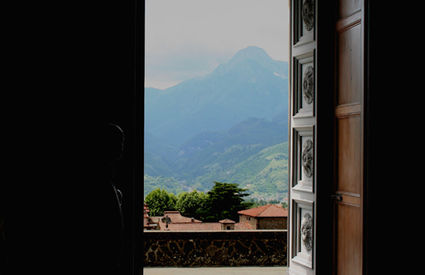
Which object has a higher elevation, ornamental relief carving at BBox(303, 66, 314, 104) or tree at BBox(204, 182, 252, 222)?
ornamental relief carving at BBox(303, 66, 314, 104)

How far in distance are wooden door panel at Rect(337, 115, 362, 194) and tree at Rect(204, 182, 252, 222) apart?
10.5 feet

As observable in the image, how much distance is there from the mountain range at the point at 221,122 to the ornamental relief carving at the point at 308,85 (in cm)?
761

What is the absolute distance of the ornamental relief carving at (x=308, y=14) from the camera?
3.07m

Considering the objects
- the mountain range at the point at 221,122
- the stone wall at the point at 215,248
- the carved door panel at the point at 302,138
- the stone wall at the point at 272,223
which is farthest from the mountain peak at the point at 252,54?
the carved door panel at the point at 302,138

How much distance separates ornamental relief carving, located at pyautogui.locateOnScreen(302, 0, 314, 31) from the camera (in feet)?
10.1

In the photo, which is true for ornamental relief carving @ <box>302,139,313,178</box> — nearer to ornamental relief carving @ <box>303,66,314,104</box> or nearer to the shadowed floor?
ornamental relief carving @ <box>303,66,314,104</box>

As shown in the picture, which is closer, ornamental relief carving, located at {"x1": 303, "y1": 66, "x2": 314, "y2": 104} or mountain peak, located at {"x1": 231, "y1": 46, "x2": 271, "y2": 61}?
ornamental relief carving, located at {"x1": 303, "y1": 66, "x2": 314, "y2": 104}
